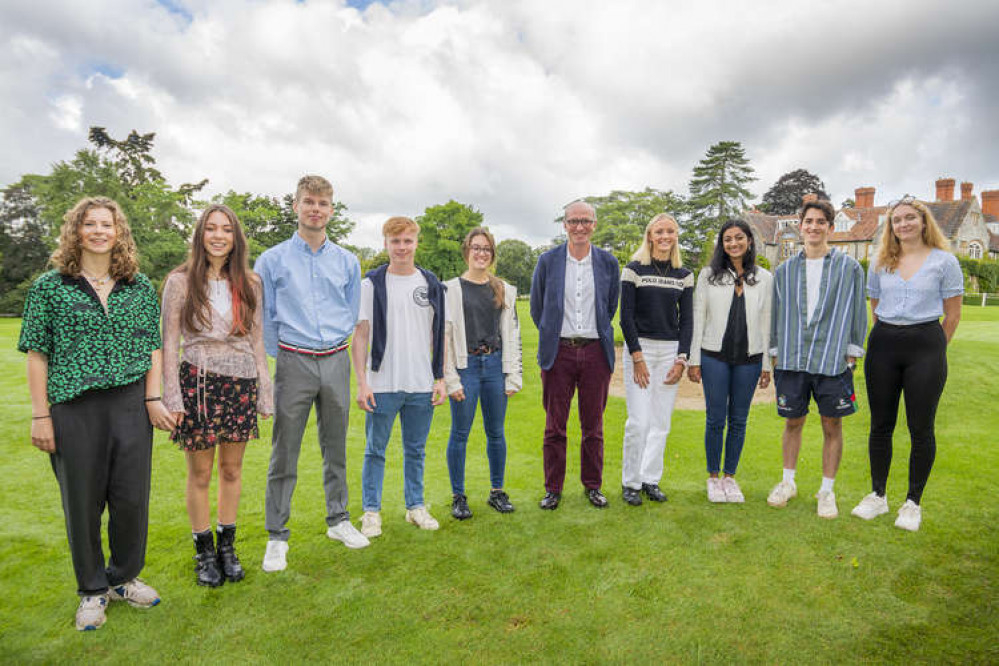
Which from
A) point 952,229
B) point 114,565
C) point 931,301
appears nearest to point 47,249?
point 114,565

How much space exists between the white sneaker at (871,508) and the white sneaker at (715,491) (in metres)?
1.01

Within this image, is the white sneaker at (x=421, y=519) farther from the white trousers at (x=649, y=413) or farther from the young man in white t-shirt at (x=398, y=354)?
the white trousers at (x=649, y=413)

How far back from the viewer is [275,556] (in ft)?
12.2

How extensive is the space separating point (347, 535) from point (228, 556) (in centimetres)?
81

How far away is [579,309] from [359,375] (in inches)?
73.1

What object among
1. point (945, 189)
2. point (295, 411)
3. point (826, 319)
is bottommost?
point (295, 411)

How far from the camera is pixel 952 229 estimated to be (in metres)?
44.0

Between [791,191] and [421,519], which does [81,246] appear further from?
[791,191]

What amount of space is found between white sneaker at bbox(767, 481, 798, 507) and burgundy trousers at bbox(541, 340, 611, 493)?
150cm

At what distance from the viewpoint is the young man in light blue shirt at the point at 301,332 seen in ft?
12.2

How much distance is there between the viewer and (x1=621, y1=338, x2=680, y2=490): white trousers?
4.79 meters

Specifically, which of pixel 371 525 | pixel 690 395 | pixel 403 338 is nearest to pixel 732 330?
pixel 403 338

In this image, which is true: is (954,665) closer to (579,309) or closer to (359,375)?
(579,309)

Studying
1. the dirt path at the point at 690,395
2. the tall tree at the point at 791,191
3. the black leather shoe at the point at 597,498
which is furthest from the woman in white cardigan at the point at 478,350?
the tall tree at the point at 791,191
